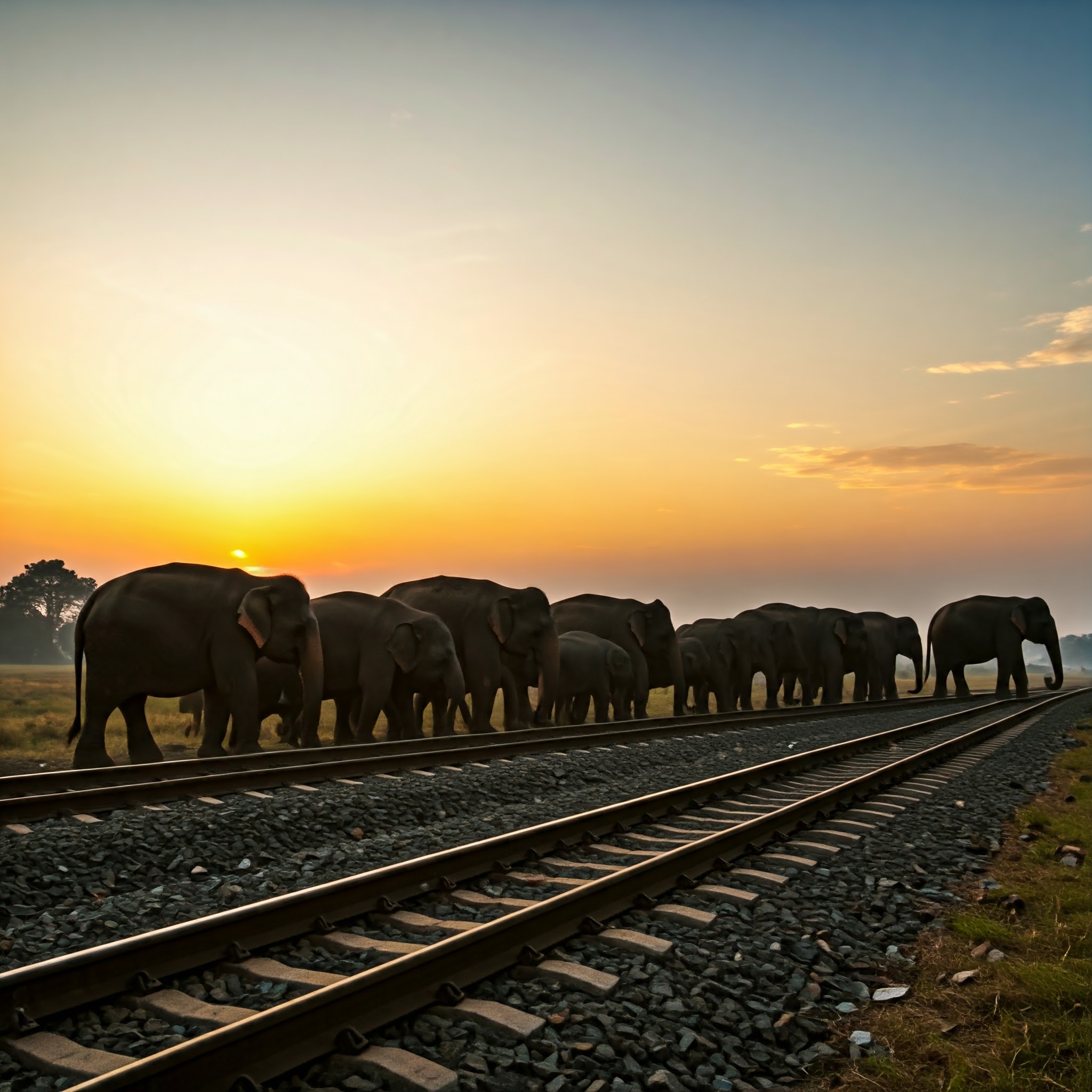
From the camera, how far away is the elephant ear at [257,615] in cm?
1392

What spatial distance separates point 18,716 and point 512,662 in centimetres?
1232

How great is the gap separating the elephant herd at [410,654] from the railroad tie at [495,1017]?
9.98 meters

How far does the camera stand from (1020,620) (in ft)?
119

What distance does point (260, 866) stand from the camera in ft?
23.7

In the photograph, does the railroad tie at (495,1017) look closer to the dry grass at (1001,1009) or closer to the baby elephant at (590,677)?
the dry grass at (1001,1009)

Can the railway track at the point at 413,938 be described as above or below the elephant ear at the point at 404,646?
below

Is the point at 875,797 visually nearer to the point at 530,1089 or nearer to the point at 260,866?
the point at 260,866

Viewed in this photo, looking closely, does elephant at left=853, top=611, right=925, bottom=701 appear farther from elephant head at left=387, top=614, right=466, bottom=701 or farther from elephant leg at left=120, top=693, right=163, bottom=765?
elephant leg at left=120, top=693, right=163, bottom=765

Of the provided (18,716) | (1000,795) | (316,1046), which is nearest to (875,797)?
(1000,795)

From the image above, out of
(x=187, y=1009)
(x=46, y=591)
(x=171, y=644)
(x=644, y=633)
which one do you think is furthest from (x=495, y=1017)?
(x=46, y=591)

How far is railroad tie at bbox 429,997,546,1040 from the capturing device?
166 inches

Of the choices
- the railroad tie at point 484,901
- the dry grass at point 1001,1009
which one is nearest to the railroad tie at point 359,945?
the railroad tie at point 484,901

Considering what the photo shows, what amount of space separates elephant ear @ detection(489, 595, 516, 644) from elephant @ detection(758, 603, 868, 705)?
17.0 metres

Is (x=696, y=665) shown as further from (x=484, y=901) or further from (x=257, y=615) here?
(x=484, y=901)
